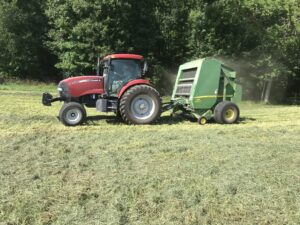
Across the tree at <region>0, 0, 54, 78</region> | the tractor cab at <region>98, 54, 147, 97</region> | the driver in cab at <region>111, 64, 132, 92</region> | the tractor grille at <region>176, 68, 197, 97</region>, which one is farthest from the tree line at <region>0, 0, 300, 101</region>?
the driver in cab at <region>111, 64, 132, 92</region>

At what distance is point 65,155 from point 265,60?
17.5 metres

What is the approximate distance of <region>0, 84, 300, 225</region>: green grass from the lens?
5020 millimetres

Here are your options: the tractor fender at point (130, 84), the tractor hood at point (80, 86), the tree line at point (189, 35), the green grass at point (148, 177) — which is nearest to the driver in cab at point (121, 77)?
the tractor fender at point (130, 84)

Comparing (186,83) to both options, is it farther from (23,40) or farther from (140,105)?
(23,40)

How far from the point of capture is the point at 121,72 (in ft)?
37.6

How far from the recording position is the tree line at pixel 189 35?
23.2 meters

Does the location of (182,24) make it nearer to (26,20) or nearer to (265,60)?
(265,60)

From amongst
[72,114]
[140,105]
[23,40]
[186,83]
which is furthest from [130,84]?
[23,40]

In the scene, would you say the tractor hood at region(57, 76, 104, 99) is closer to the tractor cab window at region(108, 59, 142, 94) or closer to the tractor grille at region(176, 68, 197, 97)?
the tractor cab window at region(108, 59, 142, 94)

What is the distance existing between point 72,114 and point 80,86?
833 mm

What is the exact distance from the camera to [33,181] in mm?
5938

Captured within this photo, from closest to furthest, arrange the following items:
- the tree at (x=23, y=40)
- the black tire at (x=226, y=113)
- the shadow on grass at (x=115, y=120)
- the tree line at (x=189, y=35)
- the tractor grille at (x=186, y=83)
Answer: the shadow on grass at (x=115, y=120), the black tire at (x=226, y=113), the tractor grille at (x=186, y=83), the tree line at (x=189, y=35), the tree at (x=23, y=40)

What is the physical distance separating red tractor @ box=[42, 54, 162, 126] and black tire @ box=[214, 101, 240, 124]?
1557mm

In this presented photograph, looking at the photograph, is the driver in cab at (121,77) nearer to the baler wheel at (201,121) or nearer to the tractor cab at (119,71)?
the tractor cab at (119,71)
